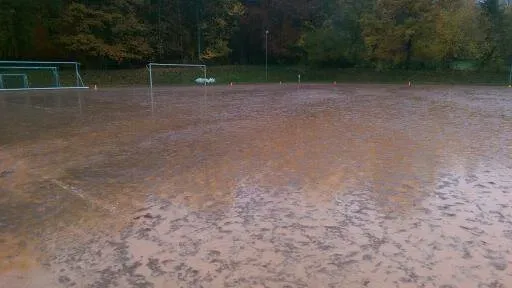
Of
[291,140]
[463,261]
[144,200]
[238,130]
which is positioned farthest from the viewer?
[238,130]

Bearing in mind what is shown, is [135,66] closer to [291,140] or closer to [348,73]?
[348,73]

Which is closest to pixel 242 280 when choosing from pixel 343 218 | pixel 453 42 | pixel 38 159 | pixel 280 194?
pixel 343 218

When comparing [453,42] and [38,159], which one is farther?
[453,42]

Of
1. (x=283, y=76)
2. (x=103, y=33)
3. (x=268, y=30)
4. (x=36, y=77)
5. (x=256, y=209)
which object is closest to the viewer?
(x=256, y=209)

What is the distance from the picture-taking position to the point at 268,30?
36938 millimetres

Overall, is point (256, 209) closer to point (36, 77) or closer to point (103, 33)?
point (36, 77)

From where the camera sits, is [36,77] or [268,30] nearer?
[36,77]

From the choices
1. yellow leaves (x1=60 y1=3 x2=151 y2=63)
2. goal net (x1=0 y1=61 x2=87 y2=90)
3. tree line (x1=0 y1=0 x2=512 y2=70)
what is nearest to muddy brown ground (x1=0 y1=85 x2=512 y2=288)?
goal net (x1=0 y1=61 x2=87 y2=90)

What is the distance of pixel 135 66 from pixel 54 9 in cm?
727

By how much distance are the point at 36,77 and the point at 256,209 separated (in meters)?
27.3

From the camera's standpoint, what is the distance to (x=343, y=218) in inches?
160

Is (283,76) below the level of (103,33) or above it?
below

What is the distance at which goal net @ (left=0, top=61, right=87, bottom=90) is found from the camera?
23625mm

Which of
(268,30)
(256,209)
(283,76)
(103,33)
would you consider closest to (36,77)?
(103,33)
